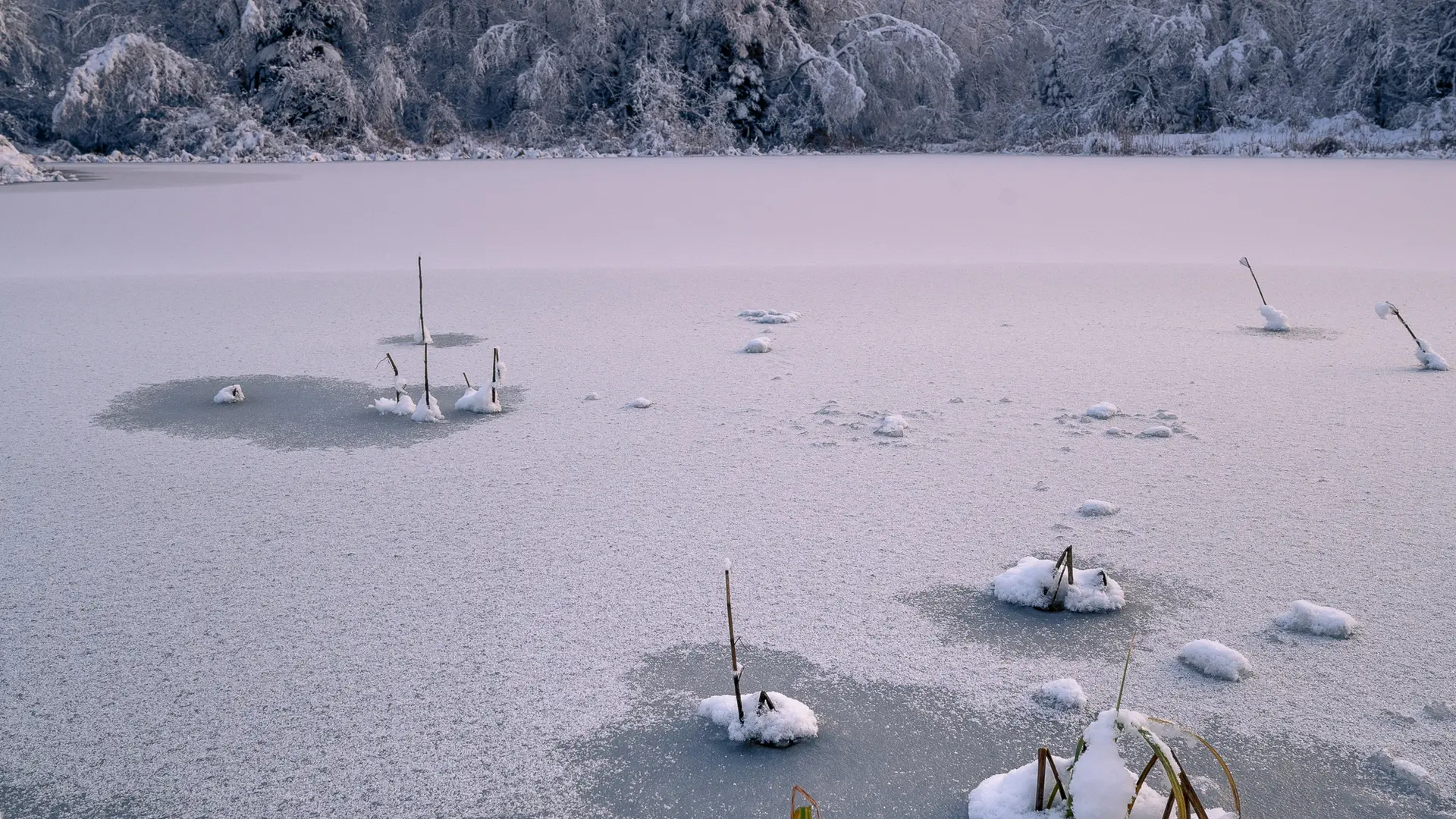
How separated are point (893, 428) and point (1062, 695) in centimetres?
107

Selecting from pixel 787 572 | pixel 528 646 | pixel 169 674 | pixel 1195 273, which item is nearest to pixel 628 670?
pixel 528 646

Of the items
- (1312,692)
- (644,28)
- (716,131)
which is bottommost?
(1312,692)

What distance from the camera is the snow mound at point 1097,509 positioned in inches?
71.9

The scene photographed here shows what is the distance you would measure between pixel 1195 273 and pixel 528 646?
3.69 meters

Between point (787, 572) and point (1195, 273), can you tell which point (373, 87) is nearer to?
point (1195, 273)

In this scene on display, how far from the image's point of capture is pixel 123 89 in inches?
476

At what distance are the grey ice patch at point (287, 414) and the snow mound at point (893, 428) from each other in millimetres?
794

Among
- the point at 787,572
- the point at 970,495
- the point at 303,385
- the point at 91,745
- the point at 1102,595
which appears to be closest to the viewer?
the point at 91,745

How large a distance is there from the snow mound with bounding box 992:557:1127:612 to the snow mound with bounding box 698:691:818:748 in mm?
406

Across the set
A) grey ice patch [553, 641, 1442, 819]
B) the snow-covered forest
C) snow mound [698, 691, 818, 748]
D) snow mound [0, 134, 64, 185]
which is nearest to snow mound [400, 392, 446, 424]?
grey ice patch [553, 641, 1442, 819]

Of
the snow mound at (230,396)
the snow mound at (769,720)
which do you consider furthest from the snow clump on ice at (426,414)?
the snow mound at (769,720)

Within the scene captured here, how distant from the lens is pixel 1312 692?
1.28 metres

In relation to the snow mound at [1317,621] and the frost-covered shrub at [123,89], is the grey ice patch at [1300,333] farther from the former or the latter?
the frost-covered shrub at [123,89]

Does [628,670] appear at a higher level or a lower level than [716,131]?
lower
